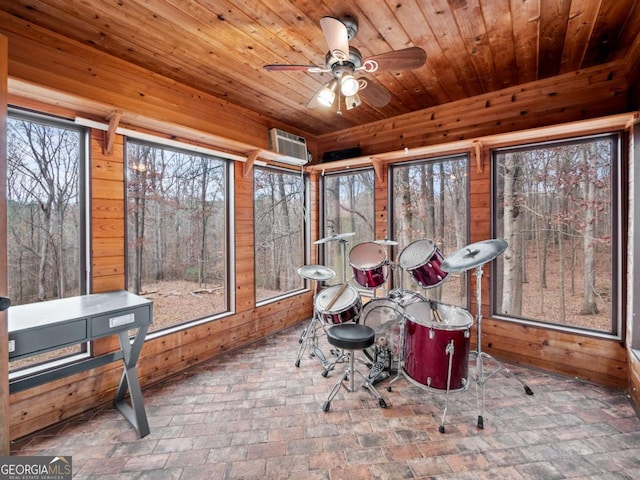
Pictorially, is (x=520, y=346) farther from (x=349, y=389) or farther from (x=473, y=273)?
(x=349, y=389)

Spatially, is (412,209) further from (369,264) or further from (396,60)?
(396,60)

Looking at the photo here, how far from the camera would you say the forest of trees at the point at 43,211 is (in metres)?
2.01

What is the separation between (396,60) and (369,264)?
1.72 m

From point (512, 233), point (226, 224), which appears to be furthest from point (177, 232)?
point (512, 233)

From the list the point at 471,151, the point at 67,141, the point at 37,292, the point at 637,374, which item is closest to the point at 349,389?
the point at 637,374

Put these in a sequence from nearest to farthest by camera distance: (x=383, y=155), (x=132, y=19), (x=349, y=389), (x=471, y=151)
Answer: (x=132, y=19) < (x=349, y=389) < (x=471, y=151) < (x=383, y=155)

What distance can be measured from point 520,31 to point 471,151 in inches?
48.7

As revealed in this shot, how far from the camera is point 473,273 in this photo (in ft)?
10.4

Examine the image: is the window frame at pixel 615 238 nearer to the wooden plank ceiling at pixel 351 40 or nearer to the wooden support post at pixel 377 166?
the wooden plank ceiling at pixel 351 40

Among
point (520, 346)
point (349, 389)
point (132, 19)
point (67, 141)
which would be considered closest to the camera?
point (132, 19)

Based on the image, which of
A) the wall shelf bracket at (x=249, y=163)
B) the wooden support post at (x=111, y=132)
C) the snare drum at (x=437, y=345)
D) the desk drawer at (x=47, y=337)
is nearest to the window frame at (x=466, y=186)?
the snare drum at (x=437, y=345)

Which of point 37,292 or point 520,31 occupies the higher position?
point 520,31

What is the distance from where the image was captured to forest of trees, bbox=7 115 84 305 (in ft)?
6.58

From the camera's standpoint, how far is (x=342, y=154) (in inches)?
156
